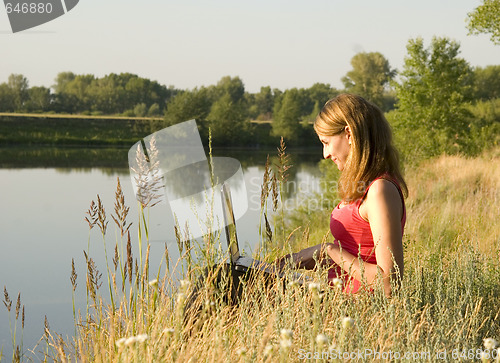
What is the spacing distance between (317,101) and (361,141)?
59.5m

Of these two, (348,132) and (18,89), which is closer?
(348,132)

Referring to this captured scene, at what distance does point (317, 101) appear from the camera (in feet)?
200

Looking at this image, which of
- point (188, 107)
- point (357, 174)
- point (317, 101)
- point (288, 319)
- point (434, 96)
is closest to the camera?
point (288, 319)

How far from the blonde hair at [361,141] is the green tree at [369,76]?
50.1 metres

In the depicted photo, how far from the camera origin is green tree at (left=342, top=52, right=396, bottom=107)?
5153 cm

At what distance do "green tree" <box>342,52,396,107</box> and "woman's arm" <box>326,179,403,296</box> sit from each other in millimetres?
50461

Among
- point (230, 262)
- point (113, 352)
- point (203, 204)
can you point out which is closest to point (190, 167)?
point (203, 204)

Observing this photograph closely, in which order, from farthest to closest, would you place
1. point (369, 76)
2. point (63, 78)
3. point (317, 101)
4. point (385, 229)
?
1. point (63, 78)
2. point (317, 101)
3. point (369, 76)
4. point (385, 229)

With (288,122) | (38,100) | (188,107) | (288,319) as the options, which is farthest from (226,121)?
(288,319)

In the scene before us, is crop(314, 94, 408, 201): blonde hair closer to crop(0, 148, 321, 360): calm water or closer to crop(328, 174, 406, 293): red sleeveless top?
crop(328, 174, 406, 293): red sleeveless top

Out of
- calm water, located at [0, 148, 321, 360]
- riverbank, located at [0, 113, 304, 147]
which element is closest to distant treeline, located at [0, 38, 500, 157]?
riverbank, located at [0, 113, 304, 147]

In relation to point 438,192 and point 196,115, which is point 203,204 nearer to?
point 438,192

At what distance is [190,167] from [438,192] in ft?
24.3

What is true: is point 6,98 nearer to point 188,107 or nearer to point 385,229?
point 188,107
